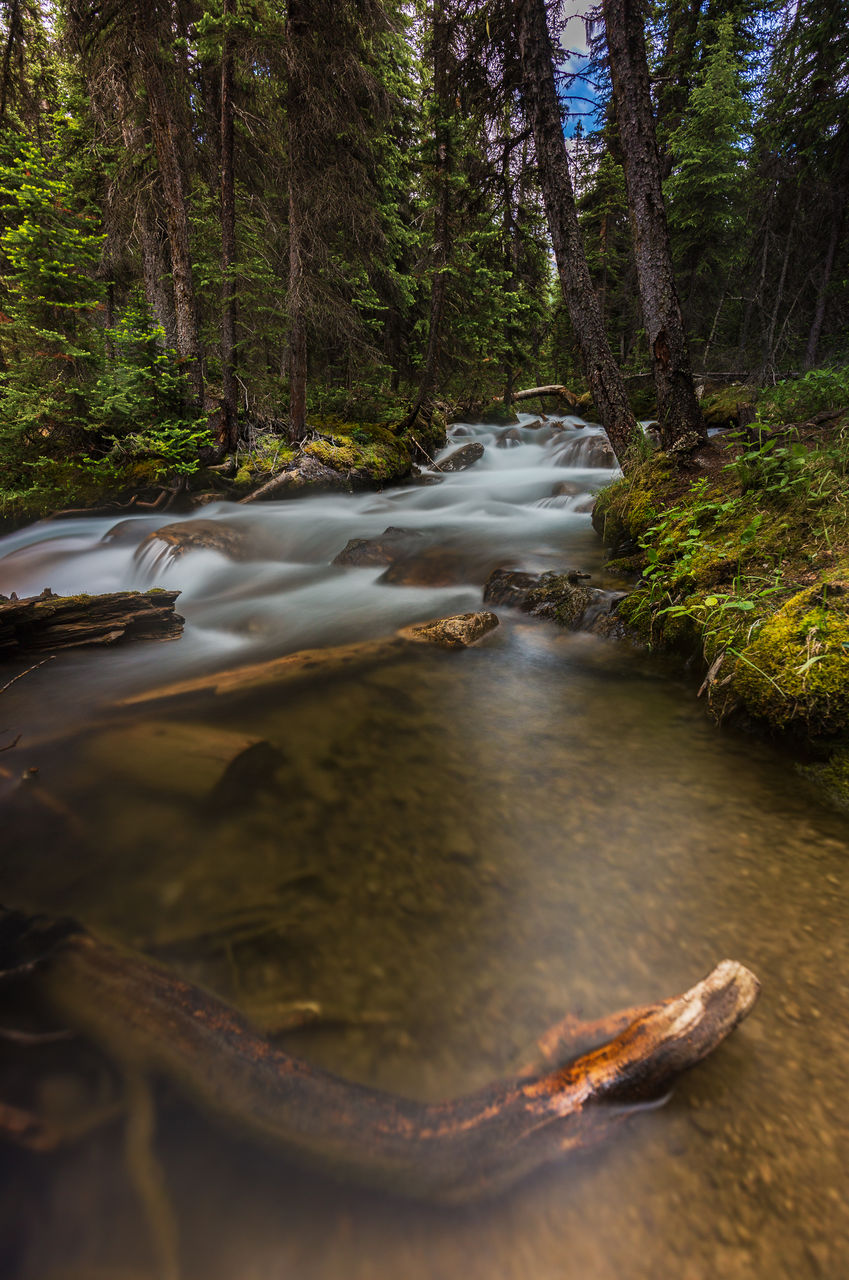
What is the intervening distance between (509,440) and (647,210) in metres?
11.8

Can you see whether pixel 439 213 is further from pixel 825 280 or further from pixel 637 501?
pixel 637 501

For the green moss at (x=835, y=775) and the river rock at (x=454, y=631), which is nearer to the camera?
the green moss at (x=835, y=775)

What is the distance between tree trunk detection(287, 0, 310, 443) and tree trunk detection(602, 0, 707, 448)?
601 cm

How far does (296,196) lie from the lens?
29.9 feet

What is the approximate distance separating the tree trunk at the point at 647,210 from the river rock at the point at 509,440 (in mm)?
10966

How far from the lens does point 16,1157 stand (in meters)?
1.26

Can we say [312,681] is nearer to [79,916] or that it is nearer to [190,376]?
[79,916]

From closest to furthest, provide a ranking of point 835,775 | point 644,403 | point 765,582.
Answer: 1. point 835,775
2. point 765,582
3. point 644,403

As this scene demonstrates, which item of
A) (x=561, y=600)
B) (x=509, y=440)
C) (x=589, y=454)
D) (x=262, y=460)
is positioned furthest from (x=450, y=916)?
(x=509, y=440)

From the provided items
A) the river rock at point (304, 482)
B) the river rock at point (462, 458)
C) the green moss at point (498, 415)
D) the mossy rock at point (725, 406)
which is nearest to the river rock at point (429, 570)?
the river rock at point (304, 482)

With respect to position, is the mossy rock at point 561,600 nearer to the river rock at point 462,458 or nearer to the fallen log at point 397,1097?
the fallen log at point 397,1097

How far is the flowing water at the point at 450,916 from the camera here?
115cm

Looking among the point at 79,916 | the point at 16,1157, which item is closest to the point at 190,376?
the point at 79,916

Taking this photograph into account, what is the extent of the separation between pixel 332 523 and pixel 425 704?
6043 mm
